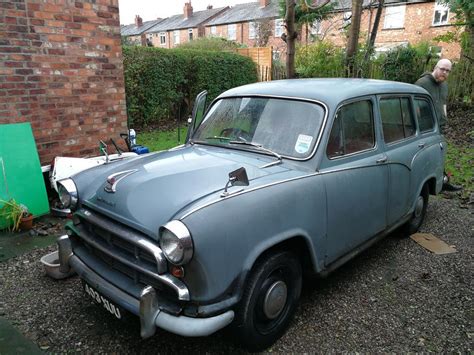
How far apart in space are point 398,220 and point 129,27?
58.2m

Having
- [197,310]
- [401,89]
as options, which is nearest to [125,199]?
[197,310]

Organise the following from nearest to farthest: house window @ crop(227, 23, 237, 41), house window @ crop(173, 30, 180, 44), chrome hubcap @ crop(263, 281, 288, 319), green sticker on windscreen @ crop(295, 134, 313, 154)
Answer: chrome hubcap @ crop(263, 281, 288, 319), green sticker on windscreen @ crop(295, 134, 313, 154), house window @ crop(227, 23, 237, 41), house window @ crop(173, 30, 180, 44)

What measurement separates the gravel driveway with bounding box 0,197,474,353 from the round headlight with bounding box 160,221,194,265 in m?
0.85

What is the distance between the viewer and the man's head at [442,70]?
530cm

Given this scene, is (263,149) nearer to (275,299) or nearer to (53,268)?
(275,299)

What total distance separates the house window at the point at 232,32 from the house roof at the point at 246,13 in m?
0.47

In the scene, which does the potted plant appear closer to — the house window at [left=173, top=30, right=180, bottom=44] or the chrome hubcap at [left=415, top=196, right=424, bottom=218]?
the chrome hubcap at [left=415, top=196, right=424, bottom=218]

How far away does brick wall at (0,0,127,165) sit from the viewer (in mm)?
4551

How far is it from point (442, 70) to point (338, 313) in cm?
417

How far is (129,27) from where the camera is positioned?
179 ft

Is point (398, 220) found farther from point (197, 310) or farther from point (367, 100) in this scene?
point (197, 310)

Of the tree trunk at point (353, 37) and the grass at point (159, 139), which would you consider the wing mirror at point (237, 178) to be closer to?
the grass at point (159, 139)

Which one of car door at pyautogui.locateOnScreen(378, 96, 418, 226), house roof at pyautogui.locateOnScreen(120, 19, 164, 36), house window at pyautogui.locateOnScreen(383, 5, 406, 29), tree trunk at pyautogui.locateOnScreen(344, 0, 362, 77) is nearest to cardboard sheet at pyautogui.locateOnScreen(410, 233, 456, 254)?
car door at pyautogui.locateOnScreen(378, 96, 418, 226)

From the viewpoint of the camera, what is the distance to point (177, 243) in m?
1.98
